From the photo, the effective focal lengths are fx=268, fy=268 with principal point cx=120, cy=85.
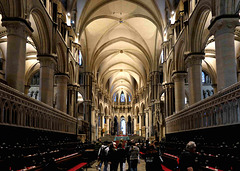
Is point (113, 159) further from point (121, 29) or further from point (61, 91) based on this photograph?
point (121, 29)

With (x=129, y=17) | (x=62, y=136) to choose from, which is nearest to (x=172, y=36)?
(x=129, y=17)

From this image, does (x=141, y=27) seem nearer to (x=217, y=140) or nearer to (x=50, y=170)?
(x=217, y=140)

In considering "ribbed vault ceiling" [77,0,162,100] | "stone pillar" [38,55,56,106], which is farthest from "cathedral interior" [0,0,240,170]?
"ribbed vault ceiling" [77,0,162,100]

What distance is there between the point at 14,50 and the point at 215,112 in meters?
9.29

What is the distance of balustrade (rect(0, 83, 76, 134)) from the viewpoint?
32.4ft

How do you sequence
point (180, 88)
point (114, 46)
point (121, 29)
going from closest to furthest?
point (180, 88)
point (121, 29)
point (114, 46)

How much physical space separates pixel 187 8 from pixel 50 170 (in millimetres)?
15258

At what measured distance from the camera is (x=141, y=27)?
103 feet

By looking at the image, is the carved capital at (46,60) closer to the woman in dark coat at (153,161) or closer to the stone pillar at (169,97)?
the woman in dark coat at (153,161)

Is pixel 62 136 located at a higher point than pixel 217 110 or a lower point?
lower

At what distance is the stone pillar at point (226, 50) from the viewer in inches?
450

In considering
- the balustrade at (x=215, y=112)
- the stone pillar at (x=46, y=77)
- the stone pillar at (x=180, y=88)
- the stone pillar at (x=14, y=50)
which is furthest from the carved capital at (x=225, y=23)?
the stone pillar at (x=46, y=77)

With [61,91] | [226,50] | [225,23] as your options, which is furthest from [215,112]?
[61,91]

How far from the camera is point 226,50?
458 inches
